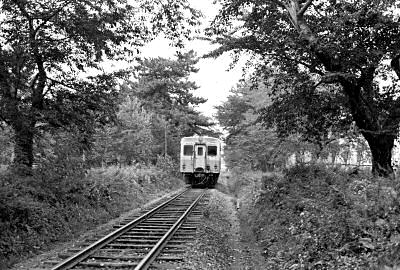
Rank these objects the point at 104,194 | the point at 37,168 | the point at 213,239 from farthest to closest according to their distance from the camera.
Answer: the point at 104,194 < the point at 37,168 < the point at 213,239

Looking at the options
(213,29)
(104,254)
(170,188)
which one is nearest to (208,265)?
(104,254)

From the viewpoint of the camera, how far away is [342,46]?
412 inches

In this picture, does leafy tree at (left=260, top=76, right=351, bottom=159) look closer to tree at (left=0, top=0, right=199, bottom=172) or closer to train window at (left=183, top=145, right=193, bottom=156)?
tree at (left=0, top=0, right=199, bottom=172)

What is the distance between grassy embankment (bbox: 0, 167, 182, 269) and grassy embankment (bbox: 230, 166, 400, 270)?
Answer: 4.71 meters

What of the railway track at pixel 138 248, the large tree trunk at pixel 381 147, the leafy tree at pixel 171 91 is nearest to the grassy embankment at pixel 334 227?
the large tree trunk at pixel 381 147

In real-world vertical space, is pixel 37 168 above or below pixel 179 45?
below

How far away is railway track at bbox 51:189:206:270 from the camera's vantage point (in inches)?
259

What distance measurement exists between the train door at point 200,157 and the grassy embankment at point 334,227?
14.3m

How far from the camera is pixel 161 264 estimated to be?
6.76m

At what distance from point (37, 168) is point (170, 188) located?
595 inches

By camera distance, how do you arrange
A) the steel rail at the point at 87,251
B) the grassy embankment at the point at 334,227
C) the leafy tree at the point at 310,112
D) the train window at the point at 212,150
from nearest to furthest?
the grassy embankment at the point at 334,227 < the steel rail at the point at 87,251 < the leafy tree at the point at 310,112 < the train window at the point at 212,150

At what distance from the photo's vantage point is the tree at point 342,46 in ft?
33.5

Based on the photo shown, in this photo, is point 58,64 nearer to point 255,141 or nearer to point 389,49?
point 389,49

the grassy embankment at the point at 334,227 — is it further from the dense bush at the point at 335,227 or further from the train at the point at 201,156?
the train at the point at 201,156
